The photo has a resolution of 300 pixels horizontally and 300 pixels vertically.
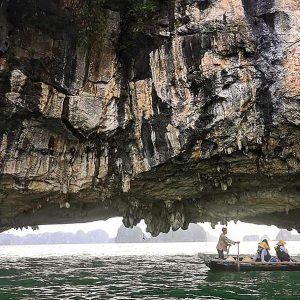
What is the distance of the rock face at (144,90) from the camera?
616 inches

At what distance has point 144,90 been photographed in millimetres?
16531

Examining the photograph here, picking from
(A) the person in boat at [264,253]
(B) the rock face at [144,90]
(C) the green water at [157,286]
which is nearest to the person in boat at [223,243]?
(A) the person in boat at [264,253]

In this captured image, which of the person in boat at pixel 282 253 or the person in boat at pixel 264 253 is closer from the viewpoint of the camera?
the person in boat at pixel 264 253

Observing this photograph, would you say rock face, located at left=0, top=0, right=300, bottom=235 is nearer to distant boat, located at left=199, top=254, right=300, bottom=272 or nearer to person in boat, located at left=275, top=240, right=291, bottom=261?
person in boat, located at left=275, top=240, right=291, bottom=261

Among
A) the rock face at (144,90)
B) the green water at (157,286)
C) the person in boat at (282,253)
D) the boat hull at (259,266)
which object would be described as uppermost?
the rock face at (144,90)

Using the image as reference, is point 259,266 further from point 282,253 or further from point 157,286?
point 157,286

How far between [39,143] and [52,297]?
6.96 metres

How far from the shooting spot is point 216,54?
618 inches

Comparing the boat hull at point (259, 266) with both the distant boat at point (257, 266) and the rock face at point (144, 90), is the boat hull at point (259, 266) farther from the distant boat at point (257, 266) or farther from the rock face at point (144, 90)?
the rock face at point (144, 90)

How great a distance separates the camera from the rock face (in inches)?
616

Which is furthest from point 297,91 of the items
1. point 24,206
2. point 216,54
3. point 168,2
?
point 24,206

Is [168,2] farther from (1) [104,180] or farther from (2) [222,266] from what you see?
(2) [222,266]

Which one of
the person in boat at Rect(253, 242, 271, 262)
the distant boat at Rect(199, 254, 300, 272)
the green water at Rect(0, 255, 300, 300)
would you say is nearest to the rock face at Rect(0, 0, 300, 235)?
the person in boat at Rect(253, 242, 271, 262)

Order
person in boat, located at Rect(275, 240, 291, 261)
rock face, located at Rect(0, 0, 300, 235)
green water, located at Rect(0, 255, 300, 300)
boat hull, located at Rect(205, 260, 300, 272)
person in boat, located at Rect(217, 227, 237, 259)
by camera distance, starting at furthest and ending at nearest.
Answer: person in boat, located at Rect(217, 227, 237, 259) → person in boat, located at Rect(275, 240, 291, 261) → boat hull, located at Rect(205, 260, 300, 272) → rock face, located at Rect(0, 0, 300, 235) → green water, located at Rect(0, 255, 300, 300)
